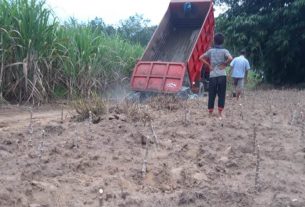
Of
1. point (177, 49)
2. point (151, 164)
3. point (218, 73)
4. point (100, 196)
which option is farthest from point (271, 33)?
point (100, 196)

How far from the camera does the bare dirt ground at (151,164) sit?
361 cm

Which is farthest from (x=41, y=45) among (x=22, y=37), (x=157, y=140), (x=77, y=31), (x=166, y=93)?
(x=157, y=140)

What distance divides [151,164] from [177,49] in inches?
344

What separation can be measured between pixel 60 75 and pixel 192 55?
3226 millimetres

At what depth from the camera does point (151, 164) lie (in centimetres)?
434

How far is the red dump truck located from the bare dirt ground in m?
4.53

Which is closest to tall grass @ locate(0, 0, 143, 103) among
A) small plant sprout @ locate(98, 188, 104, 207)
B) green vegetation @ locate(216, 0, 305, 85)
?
small plant sprout @ locate(98, 188, 104, 207)

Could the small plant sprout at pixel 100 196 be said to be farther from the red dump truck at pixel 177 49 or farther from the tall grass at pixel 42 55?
the red dump truck at pixel 177 49

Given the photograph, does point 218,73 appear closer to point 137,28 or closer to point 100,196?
point 100,196

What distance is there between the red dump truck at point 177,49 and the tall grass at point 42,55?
1.27m

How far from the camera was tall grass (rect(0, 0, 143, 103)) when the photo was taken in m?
9.34

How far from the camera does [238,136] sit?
5.71 meters

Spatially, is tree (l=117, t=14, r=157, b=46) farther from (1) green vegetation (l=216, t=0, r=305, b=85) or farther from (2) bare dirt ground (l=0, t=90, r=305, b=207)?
(2) bare dirt ground (l=0, t=90, r=305, b=207)

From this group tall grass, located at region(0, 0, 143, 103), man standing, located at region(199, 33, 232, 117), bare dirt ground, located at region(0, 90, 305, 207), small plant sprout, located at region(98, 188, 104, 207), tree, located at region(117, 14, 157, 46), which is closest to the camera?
small plant sprout, located at region(98, 188, 104, 207)
